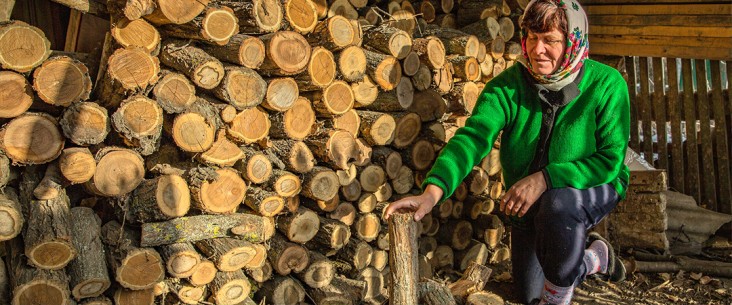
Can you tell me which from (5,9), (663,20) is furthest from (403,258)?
(663,20)

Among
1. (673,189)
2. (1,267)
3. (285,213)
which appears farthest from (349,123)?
(673,189)

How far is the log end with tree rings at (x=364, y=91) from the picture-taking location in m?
3.66

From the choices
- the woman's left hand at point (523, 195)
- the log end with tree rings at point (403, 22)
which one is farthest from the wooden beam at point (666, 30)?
the woman's left hand at point (523, 195)

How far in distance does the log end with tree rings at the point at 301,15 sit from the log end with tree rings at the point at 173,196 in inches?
41.1

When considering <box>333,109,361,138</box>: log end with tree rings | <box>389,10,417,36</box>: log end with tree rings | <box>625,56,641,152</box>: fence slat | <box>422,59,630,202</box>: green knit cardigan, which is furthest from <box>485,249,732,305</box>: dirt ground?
<box>625,56,641,152</box>: fence slat

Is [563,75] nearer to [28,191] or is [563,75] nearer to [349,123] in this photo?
[349,123]

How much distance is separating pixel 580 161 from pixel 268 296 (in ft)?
6.05

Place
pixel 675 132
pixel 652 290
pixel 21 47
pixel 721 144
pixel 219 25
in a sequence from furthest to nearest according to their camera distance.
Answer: pixel 675 132, pixel 721 144, pixel 652 290, pixel 219 25, pixel 21 47

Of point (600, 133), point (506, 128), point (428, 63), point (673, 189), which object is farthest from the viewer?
point (673, 189)

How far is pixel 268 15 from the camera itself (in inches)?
127

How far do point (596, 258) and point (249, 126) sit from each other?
2.01 metres

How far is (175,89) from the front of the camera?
299cm

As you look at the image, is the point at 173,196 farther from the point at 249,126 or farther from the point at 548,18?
the point at 548,18

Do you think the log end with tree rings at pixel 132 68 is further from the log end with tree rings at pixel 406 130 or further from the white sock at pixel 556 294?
the white sock at pixel 556 294
